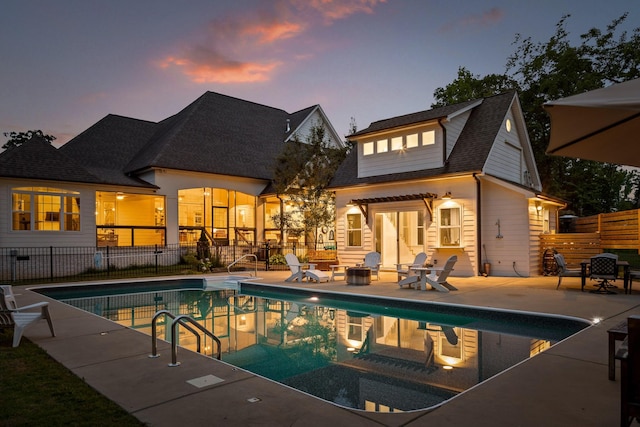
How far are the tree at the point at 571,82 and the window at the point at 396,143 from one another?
508 inches

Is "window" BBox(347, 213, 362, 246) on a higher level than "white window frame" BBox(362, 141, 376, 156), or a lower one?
lower

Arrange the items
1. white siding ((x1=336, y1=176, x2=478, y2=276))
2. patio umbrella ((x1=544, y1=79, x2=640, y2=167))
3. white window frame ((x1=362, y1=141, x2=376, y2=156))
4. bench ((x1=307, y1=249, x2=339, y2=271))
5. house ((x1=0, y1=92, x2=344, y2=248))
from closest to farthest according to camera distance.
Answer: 1. patio umbrella ((x1=544, y1=79, x2=640, y2=167))
2. white siding ((x1=336, y1=176, x2=478, y2=276))
3. house ((x1=0, y1=92, x2=344, y2=248))
4. bench ((x1=307, y1=249, x2=339, y2=271))
5. white window frame ((x1=362, y1=141, x2=376, y2=156))

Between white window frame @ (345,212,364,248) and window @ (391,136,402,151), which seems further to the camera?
white window frame @ (345,212,364,248)

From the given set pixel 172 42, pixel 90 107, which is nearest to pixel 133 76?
pixel 172 42

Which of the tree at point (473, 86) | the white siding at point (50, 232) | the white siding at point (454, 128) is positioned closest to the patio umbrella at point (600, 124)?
the white siding at point (454, 128)

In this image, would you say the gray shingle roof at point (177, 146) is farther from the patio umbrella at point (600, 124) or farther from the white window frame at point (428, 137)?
the patio umbrella at point (600, 124)

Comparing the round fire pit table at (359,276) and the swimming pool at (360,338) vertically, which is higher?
the round fire pit table at (359,276)

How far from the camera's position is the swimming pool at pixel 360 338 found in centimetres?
511

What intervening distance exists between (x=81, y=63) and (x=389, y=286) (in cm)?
1605

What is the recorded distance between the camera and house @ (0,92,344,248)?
58.2 ft

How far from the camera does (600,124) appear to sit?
369 cm

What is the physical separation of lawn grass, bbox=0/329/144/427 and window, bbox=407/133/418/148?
14.7 meters

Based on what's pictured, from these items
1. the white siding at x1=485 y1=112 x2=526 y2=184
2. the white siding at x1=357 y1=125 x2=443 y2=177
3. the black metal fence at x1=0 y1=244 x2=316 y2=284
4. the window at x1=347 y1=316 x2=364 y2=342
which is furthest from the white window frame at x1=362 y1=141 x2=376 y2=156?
the window at x1=347 y1=316 x2=364 y2=342

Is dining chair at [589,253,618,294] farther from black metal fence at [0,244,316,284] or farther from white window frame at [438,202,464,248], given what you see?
black metal fence at [0,244,316,284]
